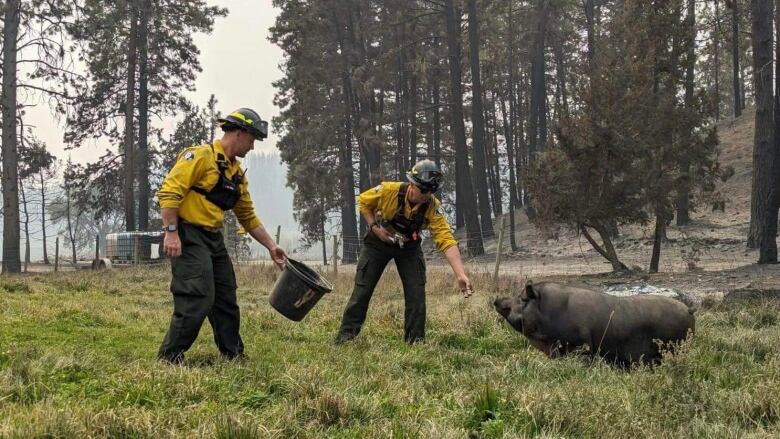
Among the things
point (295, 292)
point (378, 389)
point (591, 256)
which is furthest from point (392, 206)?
point (591, 256)

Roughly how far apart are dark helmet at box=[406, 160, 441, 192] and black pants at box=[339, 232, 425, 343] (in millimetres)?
781

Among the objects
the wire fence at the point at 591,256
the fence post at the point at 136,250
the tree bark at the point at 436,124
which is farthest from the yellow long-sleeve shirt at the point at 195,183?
the tree bark at the point at 436,124

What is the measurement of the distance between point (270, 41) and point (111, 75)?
820cm

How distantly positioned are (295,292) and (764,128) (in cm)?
1369

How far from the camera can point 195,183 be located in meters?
4.79

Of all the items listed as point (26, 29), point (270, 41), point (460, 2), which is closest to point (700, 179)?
point (460, 2)

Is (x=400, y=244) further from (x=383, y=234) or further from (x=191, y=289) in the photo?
(x=191, y=289)

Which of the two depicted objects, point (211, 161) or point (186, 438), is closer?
point (186, 438)

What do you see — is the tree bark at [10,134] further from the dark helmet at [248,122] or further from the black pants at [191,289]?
the dark helmet at [248,122]

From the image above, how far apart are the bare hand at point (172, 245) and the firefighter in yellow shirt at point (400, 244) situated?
6.93 ft

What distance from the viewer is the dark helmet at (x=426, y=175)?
19.1 ft

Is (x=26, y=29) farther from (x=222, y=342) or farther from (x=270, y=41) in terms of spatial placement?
(x=222, y=342)

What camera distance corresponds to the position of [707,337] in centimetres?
604

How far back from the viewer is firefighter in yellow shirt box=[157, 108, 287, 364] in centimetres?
A: 466
